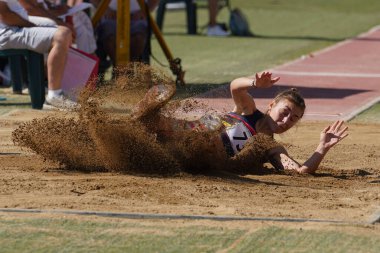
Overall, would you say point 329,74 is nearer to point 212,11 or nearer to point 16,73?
point 16,73

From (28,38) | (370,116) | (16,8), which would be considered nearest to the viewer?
(370,116)

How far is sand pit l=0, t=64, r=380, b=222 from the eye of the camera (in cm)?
658

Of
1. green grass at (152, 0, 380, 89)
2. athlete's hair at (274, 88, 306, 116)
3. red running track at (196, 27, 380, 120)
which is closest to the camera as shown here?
athlete's hair at (274, 88, 306, 116)

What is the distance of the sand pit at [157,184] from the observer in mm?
6578

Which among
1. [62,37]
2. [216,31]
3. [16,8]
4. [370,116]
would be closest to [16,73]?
[16,8]

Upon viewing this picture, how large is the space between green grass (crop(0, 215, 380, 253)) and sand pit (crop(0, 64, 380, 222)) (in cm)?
38

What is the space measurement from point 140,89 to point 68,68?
421 centimetres

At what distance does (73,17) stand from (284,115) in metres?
5.74

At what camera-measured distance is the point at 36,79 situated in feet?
38.2

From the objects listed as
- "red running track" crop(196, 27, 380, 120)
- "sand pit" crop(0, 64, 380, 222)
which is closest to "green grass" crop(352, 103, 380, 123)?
"red running track" crop(196, 27, 380, 120)

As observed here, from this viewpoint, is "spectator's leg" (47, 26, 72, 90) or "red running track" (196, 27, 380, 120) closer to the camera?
"red running track" (196, 27, 380, 120)

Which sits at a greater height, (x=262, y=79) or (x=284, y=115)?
(x=262, y=79)

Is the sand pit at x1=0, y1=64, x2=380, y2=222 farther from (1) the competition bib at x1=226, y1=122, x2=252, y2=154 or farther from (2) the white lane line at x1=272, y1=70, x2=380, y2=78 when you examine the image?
(2) the white lane line at x1=272, y1=70, x2=380, y2=78

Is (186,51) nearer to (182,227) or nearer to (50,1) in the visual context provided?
(50,1)
